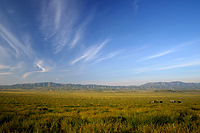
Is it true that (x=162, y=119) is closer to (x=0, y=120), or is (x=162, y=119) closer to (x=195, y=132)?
(x=195, y=132)

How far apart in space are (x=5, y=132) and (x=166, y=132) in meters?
8.26

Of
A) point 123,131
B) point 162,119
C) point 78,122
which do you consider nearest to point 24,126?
point 78,122

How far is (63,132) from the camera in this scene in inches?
215

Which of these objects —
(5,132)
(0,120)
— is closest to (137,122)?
(5,132)

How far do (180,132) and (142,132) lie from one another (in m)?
1.81

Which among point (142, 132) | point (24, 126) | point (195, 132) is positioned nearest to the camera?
point (195, 132)

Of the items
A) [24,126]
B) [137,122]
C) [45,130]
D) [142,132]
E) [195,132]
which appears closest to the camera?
[195,132]

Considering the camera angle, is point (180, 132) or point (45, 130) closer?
point (180, 132)

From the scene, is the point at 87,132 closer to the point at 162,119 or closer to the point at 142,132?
the point at 142,132

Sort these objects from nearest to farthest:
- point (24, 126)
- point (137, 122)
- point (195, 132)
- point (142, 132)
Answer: point (195, 132) → point (142, 132) → point (24, 126) → point (137, 122)

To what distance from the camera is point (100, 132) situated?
5.07 meters

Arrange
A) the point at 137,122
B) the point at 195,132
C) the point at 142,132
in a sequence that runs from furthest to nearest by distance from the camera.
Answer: the point at 137,122, the point at 142,132, the point at 195,132

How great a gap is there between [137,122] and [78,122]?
4.09 metres

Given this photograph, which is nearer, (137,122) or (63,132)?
(63,132)
